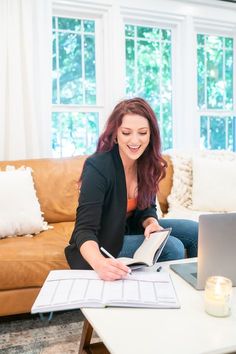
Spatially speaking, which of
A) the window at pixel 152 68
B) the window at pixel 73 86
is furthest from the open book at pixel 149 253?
the window at pixel 152 68

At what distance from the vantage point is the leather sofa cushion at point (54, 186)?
101 inches

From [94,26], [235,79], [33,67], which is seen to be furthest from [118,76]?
[235,79]

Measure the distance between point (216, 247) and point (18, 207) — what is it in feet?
4.58

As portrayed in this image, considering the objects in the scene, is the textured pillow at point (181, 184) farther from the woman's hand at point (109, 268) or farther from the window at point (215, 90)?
the woman's hand at point (109, 268)

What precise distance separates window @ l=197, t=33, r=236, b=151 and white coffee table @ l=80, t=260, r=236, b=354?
2.91 m

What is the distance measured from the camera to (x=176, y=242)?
5.86 ft

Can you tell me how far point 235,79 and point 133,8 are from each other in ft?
4.19

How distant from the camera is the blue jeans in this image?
1698 mm

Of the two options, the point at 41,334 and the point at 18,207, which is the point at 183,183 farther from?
the point at 41,334

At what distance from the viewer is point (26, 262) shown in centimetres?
192

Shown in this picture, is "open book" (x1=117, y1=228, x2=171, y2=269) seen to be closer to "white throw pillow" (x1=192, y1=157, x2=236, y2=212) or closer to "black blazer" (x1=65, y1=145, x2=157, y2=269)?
"black blazer" (x1=65, y1=145, x2=157, y2=269)

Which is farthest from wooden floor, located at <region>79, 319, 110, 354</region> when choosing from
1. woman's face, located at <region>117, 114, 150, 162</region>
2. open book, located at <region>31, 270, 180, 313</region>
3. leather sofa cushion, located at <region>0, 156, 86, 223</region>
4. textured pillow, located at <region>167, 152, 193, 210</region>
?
textured pillow, located at <region>167, 152, 193, 210</region>

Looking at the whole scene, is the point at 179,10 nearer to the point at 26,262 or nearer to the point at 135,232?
the point at 135,232

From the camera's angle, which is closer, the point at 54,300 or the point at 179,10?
the point at 54,300
